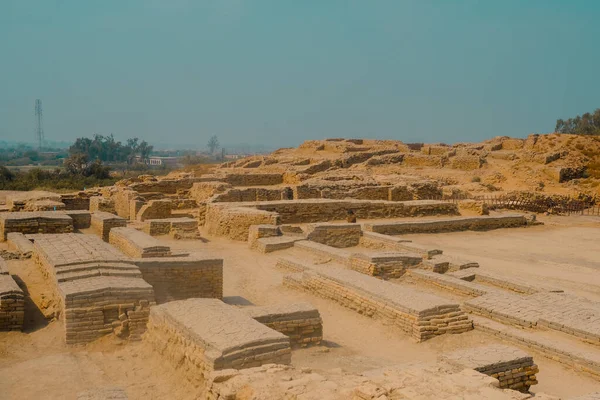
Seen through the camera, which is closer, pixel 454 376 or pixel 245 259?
pixel 454 376

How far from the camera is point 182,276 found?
8609 mm

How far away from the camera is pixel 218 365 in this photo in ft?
16.8

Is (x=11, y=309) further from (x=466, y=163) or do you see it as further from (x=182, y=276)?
(x=466, y=163)

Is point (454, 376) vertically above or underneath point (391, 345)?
above

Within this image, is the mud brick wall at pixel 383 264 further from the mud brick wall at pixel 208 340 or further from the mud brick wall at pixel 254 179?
the mud brick wall at pixel 254 179

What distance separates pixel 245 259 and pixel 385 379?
8.23 metres

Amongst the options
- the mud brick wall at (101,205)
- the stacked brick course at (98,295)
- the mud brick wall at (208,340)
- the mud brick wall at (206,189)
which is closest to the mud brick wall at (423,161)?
the mud brick wall at (206,189)

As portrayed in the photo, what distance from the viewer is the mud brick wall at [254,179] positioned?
2380cm

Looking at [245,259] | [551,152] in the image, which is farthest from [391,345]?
[551,152]

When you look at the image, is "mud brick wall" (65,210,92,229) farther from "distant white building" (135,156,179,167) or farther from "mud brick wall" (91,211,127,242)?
"distant white building" (135,156,179,167)

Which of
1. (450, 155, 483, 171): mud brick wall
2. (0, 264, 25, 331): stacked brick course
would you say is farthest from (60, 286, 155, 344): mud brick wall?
(450, 155, 483, 171): mud brick wall

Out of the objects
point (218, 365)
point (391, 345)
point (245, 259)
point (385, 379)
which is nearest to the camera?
point (385, 379)

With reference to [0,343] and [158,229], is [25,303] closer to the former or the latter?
[0,343]

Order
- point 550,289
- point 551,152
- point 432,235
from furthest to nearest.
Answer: point 551,152 < point 432,235 < point 550,289
